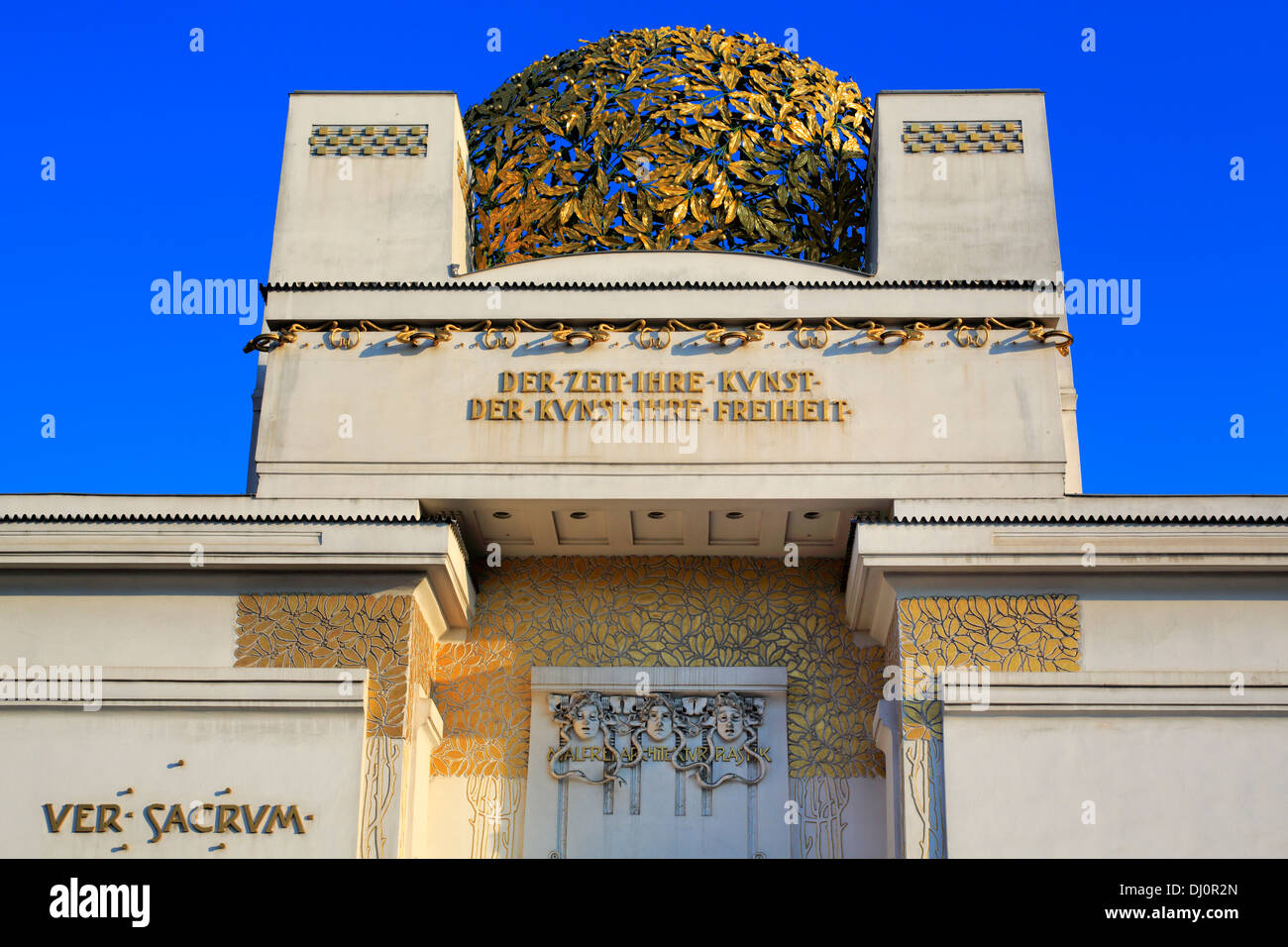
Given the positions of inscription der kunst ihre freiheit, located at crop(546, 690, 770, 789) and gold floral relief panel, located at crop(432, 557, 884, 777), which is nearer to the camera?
inscription der kunst ihre freiheit, located at crop(546, 690, 770, 789)

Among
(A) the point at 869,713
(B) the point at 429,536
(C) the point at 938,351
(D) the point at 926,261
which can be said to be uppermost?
(D) the point at 926,261

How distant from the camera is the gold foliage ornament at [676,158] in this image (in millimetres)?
12078

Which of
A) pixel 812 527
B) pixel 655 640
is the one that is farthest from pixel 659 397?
pixel 655 640

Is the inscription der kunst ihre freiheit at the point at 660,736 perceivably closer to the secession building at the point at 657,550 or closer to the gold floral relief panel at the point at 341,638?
Answer: the secession building at the point at 657,550

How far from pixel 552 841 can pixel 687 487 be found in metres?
2.54

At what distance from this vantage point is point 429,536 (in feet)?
33.4

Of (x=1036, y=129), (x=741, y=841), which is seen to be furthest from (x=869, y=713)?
(x=1036, y=129)

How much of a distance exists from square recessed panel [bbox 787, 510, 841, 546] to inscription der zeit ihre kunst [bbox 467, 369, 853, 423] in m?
0.64

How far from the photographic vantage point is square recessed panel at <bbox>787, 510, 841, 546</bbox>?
10734 millimetres

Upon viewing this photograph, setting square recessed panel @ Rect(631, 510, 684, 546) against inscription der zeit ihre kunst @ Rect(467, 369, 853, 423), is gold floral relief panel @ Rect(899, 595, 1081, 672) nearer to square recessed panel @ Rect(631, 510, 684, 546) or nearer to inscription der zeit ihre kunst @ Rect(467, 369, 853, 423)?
inscription der zeit ihre kunst @ Rect(467, 369, 853, 423)

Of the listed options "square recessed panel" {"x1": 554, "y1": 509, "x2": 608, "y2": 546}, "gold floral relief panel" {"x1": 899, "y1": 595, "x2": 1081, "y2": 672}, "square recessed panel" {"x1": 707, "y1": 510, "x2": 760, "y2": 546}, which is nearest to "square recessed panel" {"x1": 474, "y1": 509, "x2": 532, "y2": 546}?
"square recessed panel" {"x1": 554, "y1": 509, "x2": 608, "y2": 546}
